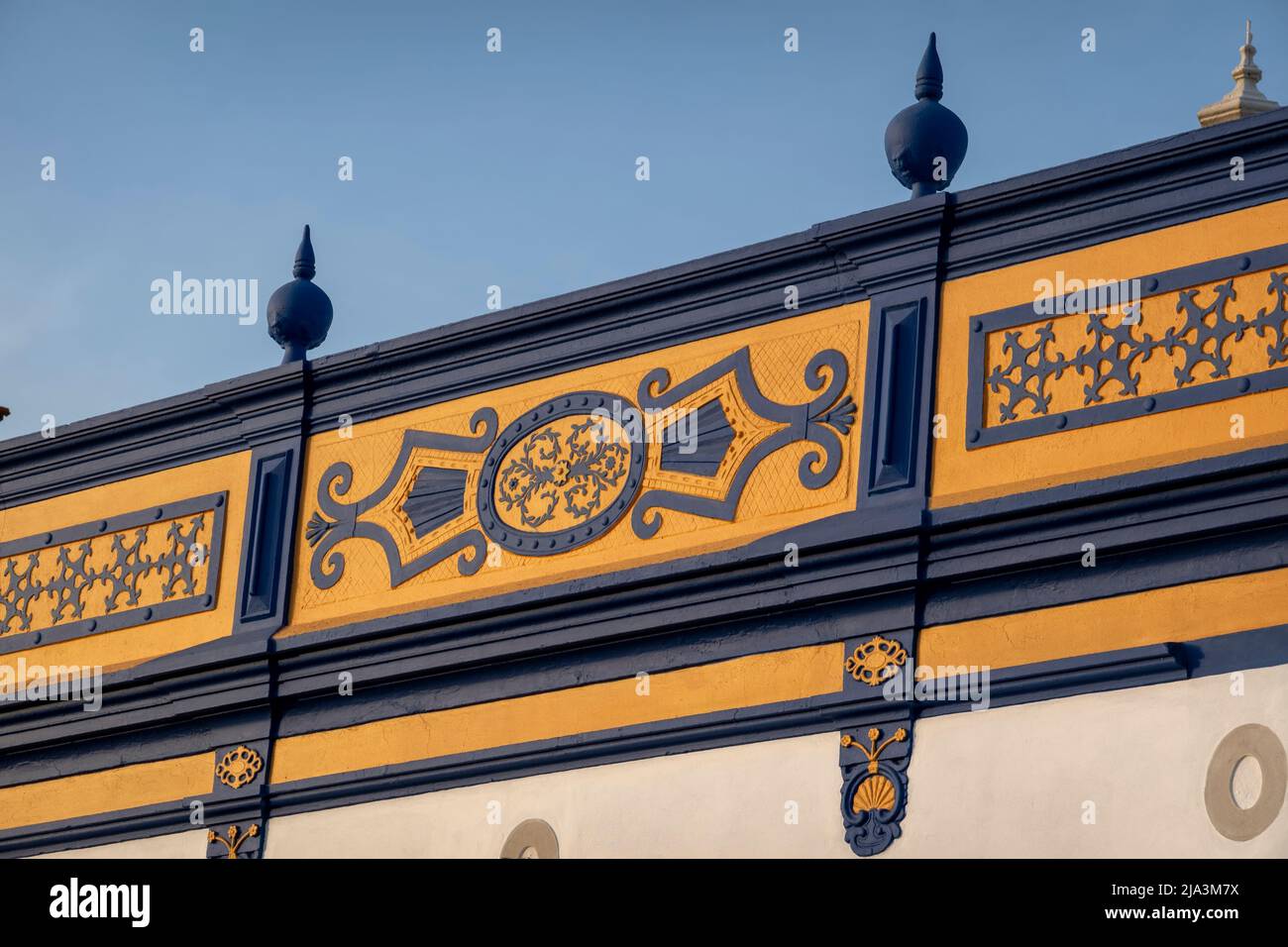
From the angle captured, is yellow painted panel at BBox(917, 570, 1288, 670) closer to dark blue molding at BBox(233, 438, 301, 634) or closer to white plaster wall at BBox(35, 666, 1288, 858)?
white plaster wall at BBox(35, 666, 1288, 858)

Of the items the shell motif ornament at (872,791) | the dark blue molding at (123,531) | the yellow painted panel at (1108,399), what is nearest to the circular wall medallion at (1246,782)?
the yellow painted panel at (1108,399)

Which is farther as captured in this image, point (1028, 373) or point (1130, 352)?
point (1028, 373)

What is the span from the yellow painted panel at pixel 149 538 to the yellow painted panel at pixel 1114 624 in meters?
3.36

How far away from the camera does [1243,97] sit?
11.5 metres

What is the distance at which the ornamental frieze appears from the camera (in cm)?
866

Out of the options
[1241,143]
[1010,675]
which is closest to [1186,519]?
[1010,675]

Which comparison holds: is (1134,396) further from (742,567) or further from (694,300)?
(694,300)

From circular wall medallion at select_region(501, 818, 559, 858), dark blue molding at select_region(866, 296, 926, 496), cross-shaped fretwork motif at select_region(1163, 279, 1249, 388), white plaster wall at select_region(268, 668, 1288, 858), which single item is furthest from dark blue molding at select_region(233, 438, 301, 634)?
cross-shaped fretwork motif at select_region(1163, 279, 1249, 388)

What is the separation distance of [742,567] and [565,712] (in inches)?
37.4

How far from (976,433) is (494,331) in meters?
2.26

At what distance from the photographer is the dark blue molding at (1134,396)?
7.73 m

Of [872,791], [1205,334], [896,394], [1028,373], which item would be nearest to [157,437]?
[896,394]

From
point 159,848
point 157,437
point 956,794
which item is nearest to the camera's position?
point 956,794
